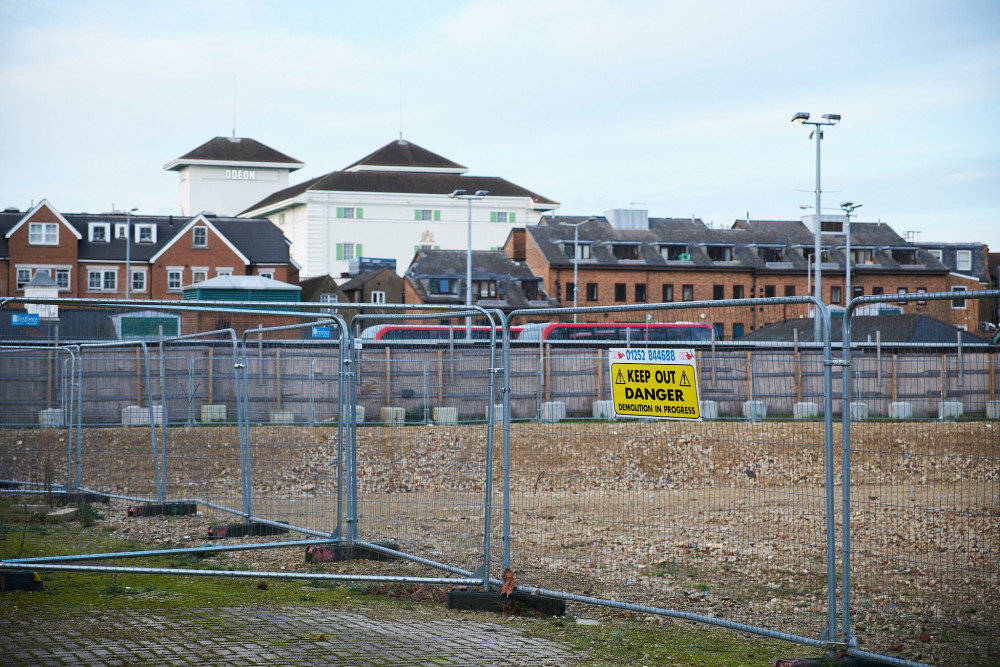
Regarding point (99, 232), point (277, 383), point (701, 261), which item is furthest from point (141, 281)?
point (277, 383)

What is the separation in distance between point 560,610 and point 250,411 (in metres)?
4.78

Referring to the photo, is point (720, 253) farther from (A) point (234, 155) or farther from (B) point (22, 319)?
(B) point (22, 319)

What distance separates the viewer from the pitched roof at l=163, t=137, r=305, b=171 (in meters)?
127

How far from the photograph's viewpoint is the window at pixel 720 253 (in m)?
83.2

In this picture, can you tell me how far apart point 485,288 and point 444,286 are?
318cm

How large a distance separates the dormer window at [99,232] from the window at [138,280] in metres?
3.32

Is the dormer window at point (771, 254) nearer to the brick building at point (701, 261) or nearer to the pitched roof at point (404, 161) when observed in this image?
the brick building at point (701, 261)

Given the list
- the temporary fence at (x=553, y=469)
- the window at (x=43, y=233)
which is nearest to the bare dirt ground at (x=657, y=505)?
the temporary fence at (x=553, y=469)

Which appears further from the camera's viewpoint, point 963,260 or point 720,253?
point 963,260

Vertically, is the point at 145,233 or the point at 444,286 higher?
the point at 145,233

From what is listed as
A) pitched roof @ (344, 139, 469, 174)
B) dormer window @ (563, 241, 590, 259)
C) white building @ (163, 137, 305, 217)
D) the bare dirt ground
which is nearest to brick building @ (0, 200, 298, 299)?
dormer window @ (563, 241, 590, 259)

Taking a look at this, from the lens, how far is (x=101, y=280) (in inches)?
2849

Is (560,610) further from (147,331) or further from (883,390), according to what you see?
(147,331)

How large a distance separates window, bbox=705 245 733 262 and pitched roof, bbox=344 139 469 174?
4798 centimetres
